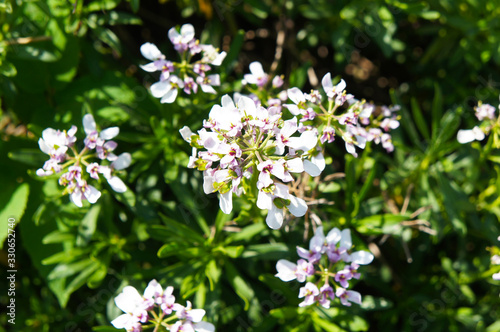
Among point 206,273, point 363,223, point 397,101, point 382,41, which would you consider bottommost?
point 206,273

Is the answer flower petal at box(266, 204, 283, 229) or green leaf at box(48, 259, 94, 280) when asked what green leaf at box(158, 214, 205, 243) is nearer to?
green leaf at box(48, 259, 94, 280)

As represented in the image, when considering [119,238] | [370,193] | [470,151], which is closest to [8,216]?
[119,238]

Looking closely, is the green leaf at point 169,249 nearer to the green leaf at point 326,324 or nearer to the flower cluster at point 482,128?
the green leaf at point 326,324

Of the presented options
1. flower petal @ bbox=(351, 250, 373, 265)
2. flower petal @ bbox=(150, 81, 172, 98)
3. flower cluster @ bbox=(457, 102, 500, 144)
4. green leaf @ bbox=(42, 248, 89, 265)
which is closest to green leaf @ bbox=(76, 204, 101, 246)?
green leaf @ bbox=(42, 248, 89, 265)

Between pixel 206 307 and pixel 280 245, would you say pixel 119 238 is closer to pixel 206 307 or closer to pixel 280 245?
pixel 206 307

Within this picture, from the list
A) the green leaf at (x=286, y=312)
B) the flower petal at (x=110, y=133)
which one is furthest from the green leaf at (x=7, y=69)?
the green leaf at (x=286, y=312)

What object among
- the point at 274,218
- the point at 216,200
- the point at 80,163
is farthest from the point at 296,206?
the point at 216,200
